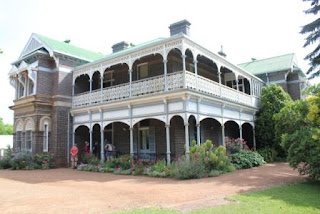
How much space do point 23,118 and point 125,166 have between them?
9198 mm

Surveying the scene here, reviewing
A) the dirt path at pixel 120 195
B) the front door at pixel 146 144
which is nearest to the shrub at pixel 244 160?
the dirt path at pixel 120 195

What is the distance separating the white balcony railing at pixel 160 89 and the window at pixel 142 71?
2619 millimetres

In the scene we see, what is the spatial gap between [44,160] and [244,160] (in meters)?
11.9

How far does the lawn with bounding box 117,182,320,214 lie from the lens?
Result: 644 centimetres

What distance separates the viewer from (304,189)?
9.20 m

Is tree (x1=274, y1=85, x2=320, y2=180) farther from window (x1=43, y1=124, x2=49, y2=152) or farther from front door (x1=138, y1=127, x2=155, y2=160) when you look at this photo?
window (x1=43, y1=124, x2=49, y2=152)

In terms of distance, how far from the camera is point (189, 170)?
1238 centimetres

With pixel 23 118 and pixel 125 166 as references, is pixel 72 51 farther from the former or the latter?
pixel 125 166

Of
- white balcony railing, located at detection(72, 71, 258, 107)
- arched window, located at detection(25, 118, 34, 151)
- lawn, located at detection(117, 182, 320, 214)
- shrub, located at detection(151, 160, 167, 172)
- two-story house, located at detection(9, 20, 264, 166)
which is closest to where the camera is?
lawn, located at detection(117, 182, 320, 214)

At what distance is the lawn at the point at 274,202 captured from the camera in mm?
6441

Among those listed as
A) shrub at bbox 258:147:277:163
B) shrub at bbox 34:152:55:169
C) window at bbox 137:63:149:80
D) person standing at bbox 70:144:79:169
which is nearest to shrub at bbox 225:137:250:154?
shrub at bbox 258:147:277:163

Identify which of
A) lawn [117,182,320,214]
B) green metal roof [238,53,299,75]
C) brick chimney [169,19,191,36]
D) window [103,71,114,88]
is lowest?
lawn [117,182,320,214]

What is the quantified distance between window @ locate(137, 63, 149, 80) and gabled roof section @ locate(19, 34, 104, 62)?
445 centimetres

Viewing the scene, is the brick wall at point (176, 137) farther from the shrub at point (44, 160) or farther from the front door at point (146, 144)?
the shrub at point (44, 160)
